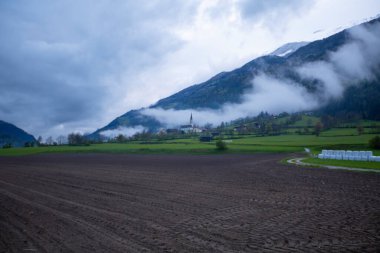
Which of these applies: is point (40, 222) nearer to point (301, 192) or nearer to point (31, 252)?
point (31, 252)

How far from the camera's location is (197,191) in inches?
810

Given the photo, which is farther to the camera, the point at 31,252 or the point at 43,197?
the point at 43,197

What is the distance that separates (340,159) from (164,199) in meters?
37.7

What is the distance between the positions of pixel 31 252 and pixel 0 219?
6070mm

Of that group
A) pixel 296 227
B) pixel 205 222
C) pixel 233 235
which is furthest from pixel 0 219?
pixel 296 227

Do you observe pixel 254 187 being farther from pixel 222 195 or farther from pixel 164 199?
pixel 164 199

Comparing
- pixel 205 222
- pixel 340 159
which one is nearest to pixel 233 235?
pixel 205 222

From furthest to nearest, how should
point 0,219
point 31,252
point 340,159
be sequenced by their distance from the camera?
point 340,159 → point 0,219 → point 31,252

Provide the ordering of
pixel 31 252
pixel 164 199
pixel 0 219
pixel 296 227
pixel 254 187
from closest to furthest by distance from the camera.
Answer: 1. pixel 31 252
2. pixel 296 227
3. pixel 0 219
4. pixel 164 199
5. pixel 254 187

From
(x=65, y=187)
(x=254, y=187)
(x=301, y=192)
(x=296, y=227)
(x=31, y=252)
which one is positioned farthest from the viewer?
(x=65, y=187)

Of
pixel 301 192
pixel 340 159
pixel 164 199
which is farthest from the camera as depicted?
pixel 340 159

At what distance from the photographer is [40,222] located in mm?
13094

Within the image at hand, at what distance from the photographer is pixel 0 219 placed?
13.9 m

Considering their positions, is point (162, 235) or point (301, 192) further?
point (301, 192)
